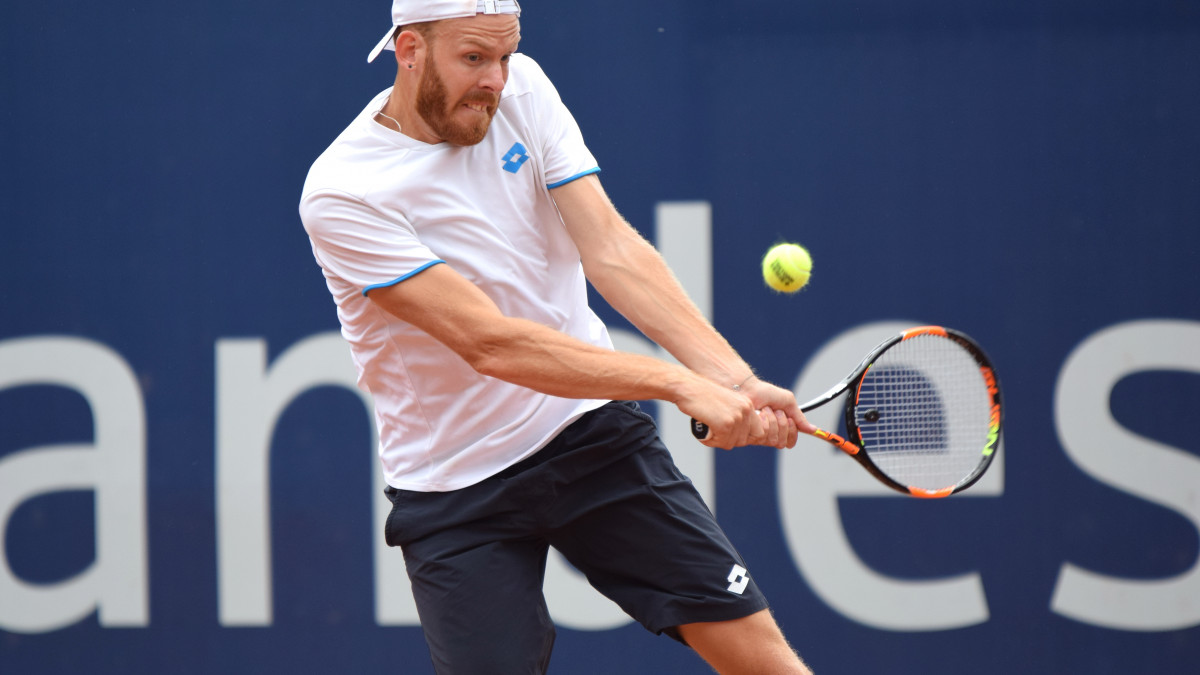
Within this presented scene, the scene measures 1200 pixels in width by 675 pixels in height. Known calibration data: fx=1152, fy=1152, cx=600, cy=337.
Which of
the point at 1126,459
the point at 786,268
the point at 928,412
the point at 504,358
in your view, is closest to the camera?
the point at 504,358

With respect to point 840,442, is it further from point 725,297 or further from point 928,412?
point 725,297

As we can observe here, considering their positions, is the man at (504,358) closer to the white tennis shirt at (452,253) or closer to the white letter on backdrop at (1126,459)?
the white tennis shirt at (452,253)

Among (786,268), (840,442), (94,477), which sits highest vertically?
(786,268)

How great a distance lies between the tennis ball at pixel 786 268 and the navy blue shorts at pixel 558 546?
0.50m

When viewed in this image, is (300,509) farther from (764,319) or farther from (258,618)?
(764,319)

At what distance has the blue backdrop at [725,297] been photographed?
10.9ft

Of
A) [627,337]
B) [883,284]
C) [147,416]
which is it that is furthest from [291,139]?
[883,284]

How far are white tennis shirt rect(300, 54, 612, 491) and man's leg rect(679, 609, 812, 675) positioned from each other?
0.47 metres

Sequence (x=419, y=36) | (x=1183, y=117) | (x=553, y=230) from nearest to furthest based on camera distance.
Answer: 1. (x=419, y=36)
2. (x=553, y=230)
3. (x=1183, y=117)

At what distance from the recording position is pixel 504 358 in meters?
1.92

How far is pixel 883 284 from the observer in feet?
11.0

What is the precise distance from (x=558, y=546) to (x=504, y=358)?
0.47 metres

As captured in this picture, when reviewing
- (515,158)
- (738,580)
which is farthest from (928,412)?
(515,158)

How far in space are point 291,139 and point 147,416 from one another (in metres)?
0.94
